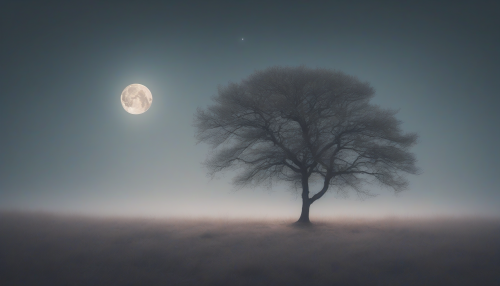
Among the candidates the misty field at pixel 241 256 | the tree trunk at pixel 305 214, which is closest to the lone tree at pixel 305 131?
the tree trunk at pixel 305 214

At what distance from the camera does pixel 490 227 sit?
1244 centimetres

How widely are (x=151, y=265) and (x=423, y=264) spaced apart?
326 inches

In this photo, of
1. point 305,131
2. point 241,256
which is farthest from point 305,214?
point 241,256

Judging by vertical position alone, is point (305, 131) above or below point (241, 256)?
above

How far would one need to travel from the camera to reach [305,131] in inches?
526

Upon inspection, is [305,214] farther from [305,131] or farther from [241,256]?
[241,256]

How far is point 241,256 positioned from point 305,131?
313 inches

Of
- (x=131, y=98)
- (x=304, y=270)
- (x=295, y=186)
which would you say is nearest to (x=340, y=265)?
(x=304, y=270)

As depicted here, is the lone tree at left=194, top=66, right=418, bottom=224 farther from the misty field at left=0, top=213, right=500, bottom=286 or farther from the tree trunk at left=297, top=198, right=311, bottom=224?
the misty field at left=0, top=213, right=500, bottom=286

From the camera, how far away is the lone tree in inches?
517

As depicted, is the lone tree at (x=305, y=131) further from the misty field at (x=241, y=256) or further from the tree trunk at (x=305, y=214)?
the misty field at (x=241, y=256)

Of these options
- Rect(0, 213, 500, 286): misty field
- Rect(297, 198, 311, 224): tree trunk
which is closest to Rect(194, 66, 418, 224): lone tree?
Rect(297, 198, 311, 224): tree trunk

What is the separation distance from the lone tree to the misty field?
11.1ft

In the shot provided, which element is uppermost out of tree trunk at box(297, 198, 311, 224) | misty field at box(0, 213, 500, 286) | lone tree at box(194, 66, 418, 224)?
lone tree at box(194, 66, 418, 224)
